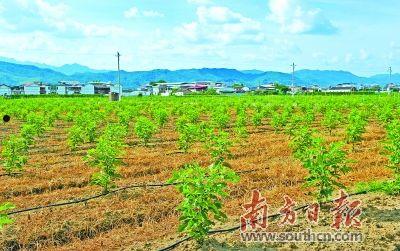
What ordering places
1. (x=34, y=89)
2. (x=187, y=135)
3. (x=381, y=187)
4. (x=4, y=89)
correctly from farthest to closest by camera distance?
1. (x=34, y=89)
2. (x=4, y=89)
3. (x=187, y=135)
4. (x=381, y=187)

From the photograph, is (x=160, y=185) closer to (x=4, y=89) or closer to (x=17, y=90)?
(x=4, y=89)

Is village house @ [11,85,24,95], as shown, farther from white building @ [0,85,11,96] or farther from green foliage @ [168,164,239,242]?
green foliage @ [168,164,239,242]

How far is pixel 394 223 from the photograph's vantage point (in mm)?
7699

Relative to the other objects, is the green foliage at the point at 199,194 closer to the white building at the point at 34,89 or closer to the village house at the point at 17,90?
the village house at the point at 17,90

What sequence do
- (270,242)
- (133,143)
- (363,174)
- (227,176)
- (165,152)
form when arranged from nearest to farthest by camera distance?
1. (227,176)
2. (270,242)
3. (363,174)
4. (165,152)
5. (133,143)

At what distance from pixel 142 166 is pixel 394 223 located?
24.3ft

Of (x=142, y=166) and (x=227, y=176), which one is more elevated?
(x=227, y=176)

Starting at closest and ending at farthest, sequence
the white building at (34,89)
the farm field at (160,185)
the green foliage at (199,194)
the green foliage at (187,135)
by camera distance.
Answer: the green foliage at (199,194) < the farm field at (160,185) < the green foliage at (187,135) < the white building at (34,89)

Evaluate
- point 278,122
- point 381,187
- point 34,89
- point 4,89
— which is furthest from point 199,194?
point 34,89

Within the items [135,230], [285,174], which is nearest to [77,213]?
[135,230]

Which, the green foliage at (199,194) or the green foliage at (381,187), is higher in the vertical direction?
the green foliage at (199,194)

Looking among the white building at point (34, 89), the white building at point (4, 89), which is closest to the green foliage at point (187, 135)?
the white building at point (4, 89)

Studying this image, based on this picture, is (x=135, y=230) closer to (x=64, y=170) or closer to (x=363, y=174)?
(x=64, y=170)

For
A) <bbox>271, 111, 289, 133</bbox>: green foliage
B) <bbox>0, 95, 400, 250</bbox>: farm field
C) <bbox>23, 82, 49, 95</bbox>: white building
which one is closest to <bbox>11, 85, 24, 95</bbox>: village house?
<bbox>23, 82, 49, 95</bbox>: white building
